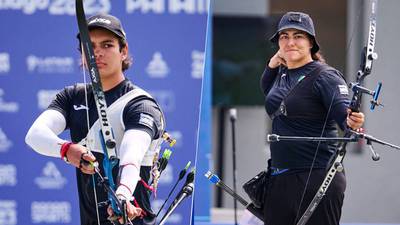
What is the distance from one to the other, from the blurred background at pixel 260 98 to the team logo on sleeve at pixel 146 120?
90 centimetres

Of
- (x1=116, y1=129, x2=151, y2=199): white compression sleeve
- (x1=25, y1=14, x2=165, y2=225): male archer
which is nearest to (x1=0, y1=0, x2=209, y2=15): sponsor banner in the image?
(x1=25, y1=14, x2=165, y2=225): male archer

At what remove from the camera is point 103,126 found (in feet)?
11.2

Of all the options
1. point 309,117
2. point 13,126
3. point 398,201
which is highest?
point 309,117

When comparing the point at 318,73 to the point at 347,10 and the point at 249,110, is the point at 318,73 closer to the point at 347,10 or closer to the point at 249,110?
the point at 347,10

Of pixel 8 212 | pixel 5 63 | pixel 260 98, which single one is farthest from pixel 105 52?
pixel 260 98

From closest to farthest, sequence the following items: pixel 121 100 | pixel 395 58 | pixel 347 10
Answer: pixel 121 100, pixel 395 58, pixel 347 10

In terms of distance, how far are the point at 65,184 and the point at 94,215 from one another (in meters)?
1.98

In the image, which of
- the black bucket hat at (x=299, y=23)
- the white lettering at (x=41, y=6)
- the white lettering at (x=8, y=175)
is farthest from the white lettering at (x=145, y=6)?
the black bucket hat at (x=299, y=23)

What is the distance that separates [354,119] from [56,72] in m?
2.45

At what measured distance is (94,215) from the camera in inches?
142

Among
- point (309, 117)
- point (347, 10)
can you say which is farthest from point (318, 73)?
point (347, 10)

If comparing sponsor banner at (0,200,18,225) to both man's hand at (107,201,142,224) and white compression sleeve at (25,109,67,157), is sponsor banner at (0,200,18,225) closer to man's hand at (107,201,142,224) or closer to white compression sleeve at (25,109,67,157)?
white compression sleeve at (25,109,67,157)

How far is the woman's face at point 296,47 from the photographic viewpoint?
12.7 feet

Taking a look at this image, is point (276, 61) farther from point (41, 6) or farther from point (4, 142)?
point (4, 142)
